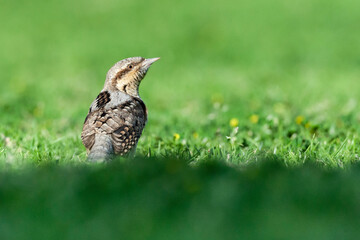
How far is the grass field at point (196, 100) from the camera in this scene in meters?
3.74

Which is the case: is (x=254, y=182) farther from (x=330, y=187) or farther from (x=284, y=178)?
(x=330, y=187)

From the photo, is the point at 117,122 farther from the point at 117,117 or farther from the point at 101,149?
the point at 101,149

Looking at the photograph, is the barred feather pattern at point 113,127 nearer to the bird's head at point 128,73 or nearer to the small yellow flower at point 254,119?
the bird's head at point 128,73

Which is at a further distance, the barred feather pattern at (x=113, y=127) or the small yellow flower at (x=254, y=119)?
the small yellow flower at (x=254, y=119)

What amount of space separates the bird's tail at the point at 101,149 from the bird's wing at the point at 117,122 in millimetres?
59

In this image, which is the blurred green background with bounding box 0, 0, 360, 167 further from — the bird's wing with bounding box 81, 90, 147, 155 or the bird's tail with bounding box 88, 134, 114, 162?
the bird's tail with bounding box 88, 134, 114, 162

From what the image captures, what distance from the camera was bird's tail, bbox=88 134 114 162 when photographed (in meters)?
4.94

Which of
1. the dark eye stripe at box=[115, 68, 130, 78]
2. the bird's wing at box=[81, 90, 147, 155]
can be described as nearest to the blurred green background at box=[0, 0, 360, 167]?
the bird's wing at box=[81, 90, 147, 155]

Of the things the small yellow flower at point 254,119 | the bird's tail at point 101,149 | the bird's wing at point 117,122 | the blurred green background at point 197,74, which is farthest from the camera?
the small yellow flower at point 254,119

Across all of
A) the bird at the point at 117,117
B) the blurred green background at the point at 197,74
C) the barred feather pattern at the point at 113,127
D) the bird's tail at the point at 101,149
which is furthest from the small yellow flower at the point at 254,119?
the bird's tail at the point at 101,149

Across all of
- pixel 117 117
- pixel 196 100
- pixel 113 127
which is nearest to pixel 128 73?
pixel 117 117

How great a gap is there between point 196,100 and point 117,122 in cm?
503

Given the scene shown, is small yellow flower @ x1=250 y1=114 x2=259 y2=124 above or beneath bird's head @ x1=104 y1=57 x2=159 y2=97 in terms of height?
beneath

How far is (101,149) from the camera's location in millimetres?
5062
